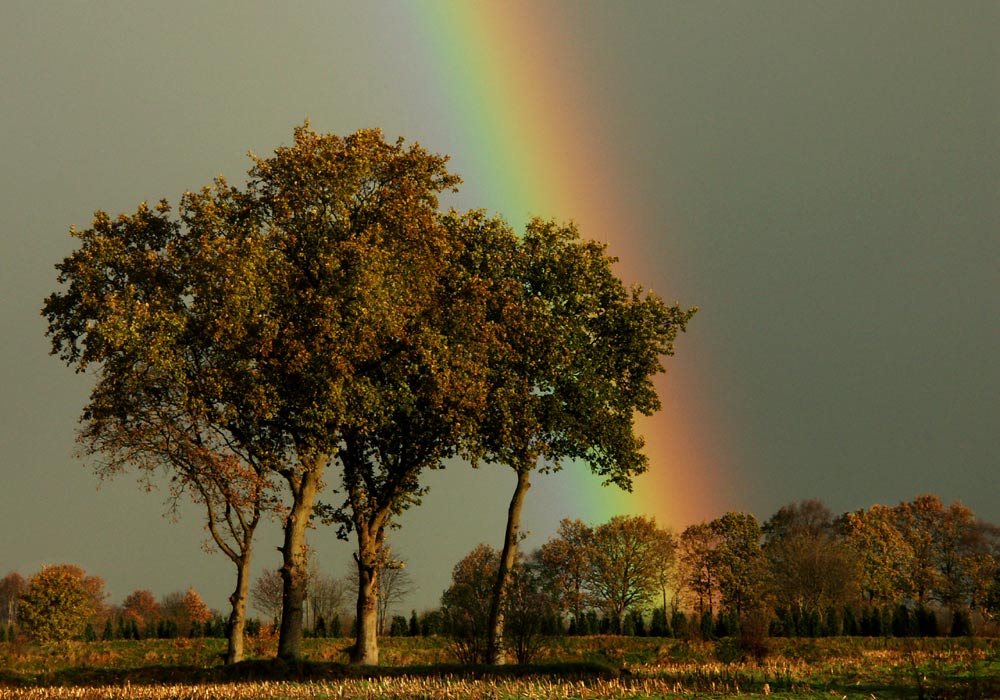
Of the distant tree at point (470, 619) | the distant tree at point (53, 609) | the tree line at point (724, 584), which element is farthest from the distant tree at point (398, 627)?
the distant tree at point (470, 619)

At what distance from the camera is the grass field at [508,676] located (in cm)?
2402

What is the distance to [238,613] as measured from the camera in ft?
134

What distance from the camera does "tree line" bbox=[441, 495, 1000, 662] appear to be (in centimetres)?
7062

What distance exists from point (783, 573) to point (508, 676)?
67355mm

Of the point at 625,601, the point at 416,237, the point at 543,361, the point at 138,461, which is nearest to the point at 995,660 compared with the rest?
the point at 543,361

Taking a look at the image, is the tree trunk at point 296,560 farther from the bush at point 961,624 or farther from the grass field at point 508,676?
the bush at point 961,624

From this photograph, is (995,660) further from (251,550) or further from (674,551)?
(674,551)

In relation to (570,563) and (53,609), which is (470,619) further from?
(570,563)

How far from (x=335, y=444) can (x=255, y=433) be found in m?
3.75

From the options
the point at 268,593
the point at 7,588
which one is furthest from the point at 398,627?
the point at 7,588

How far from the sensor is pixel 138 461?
39969mm

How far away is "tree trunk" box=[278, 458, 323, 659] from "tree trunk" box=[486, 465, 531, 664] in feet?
24.5

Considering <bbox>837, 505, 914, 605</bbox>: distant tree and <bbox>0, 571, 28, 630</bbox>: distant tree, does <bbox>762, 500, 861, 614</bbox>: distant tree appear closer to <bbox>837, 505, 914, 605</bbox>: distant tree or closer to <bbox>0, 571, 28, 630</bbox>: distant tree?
<bbox>837, 505, 914, 605</bbox>: distant tree

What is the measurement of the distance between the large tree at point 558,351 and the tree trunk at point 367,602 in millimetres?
5699
